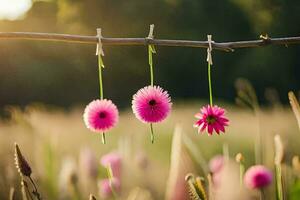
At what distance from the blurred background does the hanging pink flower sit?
1107 cm

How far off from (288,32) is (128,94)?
11.9 ft

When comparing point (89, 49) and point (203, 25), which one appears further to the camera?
point (203, 25)

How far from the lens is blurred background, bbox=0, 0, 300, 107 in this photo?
13000mm

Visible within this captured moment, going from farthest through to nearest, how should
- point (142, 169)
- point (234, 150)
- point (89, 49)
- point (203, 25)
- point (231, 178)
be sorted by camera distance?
point (203, 25) → point (89, 49) → point (234, 150) → point (142, 169) → point (231, 178)

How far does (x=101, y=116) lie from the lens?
4.51 feet

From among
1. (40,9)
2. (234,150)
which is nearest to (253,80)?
(40,9)

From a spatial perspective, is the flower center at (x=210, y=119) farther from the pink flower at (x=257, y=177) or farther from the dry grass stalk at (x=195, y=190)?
the pink flower at (x=257, y=177)

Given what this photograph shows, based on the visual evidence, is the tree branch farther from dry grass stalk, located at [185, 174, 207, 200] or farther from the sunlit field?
dry grass stalk, located at [185, 174, 207, 200]

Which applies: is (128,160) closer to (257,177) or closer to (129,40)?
(257,177)

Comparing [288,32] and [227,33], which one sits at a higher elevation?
[227,33]

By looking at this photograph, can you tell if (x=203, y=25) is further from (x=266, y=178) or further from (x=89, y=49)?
(x=266, y=178)

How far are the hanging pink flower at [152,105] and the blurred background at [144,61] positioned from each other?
11068 millimetres

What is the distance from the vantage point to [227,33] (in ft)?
44.9

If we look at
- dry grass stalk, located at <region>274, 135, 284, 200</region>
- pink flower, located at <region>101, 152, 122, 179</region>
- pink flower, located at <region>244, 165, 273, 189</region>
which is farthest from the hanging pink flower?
pink flower, located at <region>101, 152, 122, 179</region>
